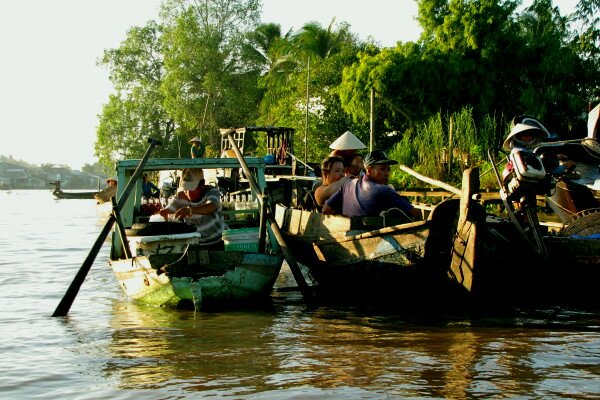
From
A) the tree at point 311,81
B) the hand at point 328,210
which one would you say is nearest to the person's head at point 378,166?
the hand at point 328,210

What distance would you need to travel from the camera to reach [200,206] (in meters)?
9.58

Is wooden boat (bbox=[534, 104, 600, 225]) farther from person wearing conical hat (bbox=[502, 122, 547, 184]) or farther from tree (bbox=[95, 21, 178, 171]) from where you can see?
tree (bbox=[95, 21, 178, 171])

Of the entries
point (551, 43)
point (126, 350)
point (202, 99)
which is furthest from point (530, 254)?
point (202, 99)

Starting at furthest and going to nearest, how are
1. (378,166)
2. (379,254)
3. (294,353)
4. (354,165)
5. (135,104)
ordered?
(135,104) < (354,165) < (378,166) < (379,254) < (294,353)

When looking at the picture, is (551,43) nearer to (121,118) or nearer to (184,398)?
(184,398)

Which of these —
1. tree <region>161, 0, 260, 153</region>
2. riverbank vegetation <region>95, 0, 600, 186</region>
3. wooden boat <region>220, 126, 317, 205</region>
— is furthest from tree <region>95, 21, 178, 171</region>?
wooden boat <region>220, 126, 317, 205</region>

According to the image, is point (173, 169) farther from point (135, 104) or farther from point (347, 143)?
point (135, 104)

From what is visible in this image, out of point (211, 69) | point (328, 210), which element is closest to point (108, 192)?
point (328, 210)

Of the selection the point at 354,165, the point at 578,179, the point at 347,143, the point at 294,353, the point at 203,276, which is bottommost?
the point at 294,353

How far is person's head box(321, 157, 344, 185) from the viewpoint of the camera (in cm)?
1045

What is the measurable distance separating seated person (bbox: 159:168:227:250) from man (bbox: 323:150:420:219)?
1.56 m

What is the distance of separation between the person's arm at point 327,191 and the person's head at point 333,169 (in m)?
0.23

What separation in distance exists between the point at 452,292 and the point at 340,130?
20.7m

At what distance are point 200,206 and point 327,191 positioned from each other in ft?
5.14
